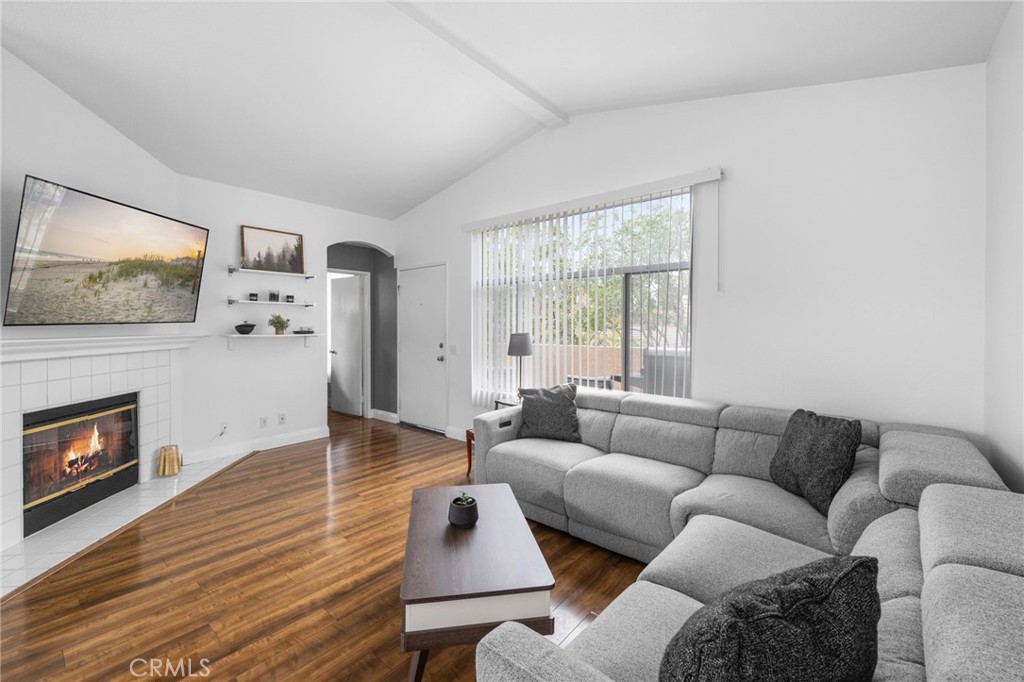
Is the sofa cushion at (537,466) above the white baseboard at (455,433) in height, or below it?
above

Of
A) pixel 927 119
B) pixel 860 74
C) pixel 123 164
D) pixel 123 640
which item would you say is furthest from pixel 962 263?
pixel 123 164

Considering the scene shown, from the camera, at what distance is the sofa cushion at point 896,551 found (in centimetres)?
117

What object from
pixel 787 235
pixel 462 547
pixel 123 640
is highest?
pixel 787 235

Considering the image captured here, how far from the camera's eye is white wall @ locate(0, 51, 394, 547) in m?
2.63

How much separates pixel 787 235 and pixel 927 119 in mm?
852

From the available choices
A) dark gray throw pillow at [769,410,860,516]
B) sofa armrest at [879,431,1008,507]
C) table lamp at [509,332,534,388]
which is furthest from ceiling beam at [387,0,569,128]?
sofa armrest at [879,431,1008,507]

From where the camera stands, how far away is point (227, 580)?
2287 mm

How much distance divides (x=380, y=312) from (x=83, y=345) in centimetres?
341

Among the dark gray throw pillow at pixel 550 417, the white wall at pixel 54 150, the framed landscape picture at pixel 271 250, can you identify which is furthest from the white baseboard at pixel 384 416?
the white wall at pixel 54 150

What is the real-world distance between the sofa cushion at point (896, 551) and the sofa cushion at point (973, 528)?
0.07 metres

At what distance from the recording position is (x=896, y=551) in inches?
52.7

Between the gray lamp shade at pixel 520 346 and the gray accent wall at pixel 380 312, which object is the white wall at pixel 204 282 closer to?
the gray accent wall at pixel 380 312

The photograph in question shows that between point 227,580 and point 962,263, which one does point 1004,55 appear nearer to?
point 962,263

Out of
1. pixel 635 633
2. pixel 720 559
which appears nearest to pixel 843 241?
pixel 720 559
